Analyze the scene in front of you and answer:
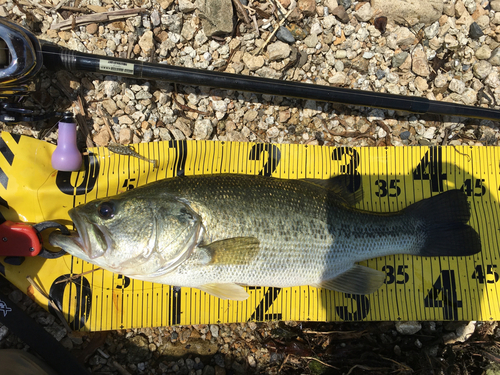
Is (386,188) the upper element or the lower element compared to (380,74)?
lower

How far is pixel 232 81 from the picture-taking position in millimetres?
3080

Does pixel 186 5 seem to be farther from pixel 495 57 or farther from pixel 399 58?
pixel 495 57

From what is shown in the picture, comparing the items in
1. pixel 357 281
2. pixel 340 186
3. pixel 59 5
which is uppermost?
pixel 59 5

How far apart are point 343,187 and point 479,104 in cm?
219

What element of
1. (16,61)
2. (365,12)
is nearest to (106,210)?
(16,61)

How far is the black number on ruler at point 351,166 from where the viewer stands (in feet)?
11.3

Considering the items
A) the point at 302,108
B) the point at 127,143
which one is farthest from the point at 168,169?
the point at 302,108

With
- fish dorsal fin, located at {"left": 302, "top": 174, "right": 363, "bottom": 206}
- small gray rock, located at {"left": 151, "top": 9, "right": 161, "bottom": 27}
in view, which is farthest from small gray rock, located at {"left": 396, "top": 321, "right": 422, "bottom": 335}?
small gray rock, located at {"left": 151, "top": 9, "right": 161, "bottom": 27}

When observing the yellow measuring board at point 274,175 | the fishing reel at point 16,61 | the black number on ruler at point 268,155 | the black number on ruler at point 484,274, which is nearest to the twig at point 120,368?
the yellow measuring board at point 274,175

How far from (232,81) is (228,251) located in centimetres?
173

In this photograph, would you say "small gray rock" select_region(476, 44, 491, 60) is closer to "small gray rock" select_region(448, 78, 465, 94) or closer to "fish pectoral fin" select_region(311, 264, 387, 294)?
"small gray rock" select_region(448, 78, 465, 94)

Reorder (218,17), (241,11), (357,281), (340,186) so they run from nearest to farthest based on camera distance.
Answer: (357,281), (340,186), (218,17), (241,11)

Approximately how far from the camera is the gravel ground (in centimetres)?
324

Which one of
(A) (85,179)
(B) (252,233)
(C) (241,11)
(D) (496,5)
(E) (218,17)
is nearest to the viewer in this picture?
(B) (252,233)
